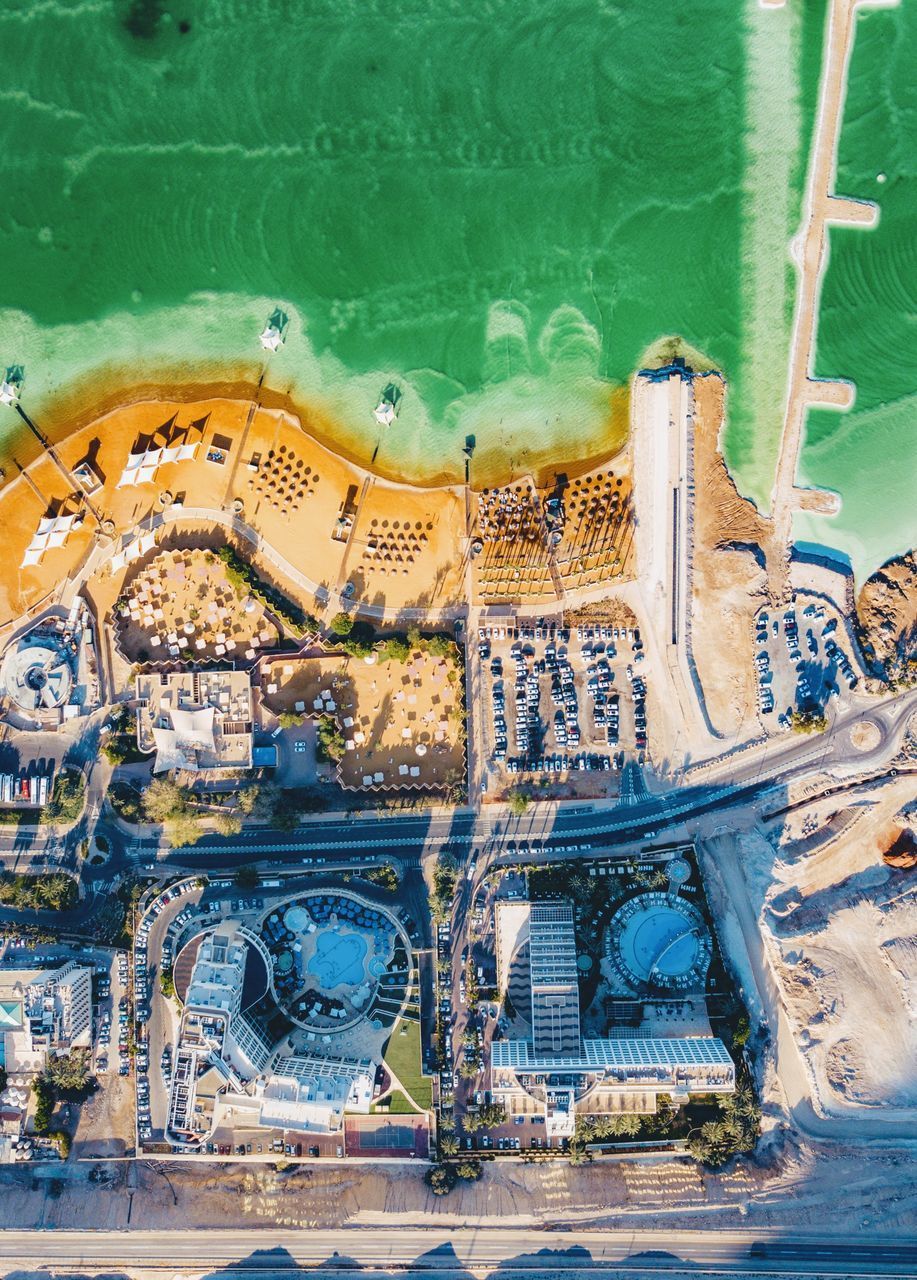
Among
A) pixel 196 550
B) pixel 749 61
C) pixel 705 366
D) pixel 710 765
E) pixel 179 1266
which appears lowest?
pixel 179 1266

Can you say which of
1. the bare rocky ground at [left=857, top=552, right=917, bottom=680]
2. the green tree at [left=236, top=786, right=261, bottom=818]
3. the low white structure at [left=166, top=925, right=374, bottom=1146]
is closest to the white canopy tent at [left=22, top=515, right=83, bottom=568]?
the green tree at [left=236, top=786, right=261, bottom=818]


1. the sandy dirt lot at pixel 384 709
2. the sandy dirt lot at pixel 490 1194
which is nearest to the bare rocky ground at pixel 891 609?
the sandy dirt lot at pixel 384 709

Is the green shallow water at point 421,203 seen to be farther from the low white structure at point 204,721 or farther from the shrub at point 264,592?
the low white structure at point 204,721

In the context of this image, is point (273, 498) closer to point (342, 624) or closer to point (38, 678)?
point (342, 624)

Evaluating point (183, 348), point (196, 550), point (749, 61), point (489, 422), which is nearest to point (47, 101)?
point (183, 348)

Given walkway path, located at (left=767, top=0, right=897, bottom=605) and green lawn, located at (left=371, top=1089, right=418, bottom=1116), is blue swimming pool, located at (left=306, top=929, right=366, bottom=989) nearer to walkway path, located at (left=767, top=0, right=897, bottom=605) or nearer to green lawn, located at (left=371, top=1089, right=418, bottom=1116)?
green lawn, located at (left=371, top=1089, right=418, bottom=1116)

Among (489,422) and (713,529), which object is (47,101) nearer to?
(489,422)
